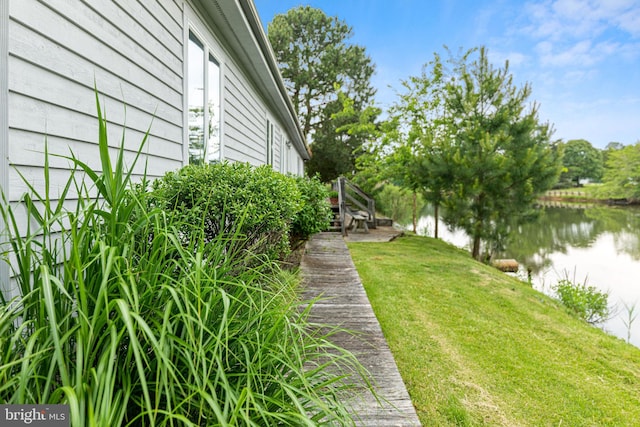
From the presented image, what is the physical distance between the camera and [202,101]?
359 cm

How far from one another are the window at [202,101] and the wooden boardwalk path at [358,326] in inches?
68.7

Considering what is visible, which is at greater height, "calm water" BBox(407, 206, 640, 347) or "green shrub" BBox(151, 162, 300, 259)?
"green shrub" BBox(151, 162, 300, 259)

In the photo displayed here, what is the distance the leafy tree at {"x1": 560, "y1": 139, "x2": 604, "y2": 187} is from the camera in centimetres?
4431

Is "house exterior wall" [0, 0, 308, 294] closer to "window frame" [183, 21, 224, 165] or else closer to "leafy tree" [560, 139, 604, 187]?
"window frame" [183, 21, 224, 165]

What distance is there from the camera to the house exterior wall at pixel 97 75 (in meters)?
1.41

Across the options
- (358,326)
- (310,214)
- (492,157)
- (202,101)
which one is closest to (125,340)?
(358,326)

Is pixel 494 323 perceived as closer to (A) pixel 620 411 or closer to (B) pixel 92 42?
(A) pixel 620 411

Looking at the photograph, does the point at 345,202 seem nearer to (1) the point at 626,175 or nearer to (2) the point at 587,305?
(2) the point at 587,305

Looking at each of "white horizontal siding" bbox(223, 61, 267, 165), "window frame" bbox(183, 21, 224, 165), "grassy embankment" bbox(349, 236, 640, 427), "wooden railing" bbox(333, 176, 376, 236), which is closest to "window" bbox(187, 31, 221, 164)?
"window frame" bbox(183, 21, 224, 165)

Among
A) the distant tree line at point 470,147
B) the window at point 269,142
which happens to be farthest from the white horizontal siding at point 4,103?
the window at point 269,142

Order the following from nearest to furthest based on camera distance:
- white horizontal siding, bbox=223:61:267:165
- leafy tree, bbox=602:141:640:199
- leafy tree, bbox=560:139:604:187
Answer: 1. white horizontal siding, bbox=223:61:267:165
2. leafy tree, bbox=602:141:640:199
3. leafy tree, bbox=560:139:604:187

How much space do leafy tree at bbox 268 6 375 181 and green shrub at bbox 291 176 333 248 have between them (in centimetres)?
1677

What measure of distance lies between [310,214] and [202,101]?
6.40 feet

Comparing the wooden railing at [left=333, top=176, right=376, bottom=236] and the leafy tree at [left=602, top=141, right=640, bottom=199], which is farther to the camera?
the leafy tree at [left=602, top=141, right=640, bottom=199]
